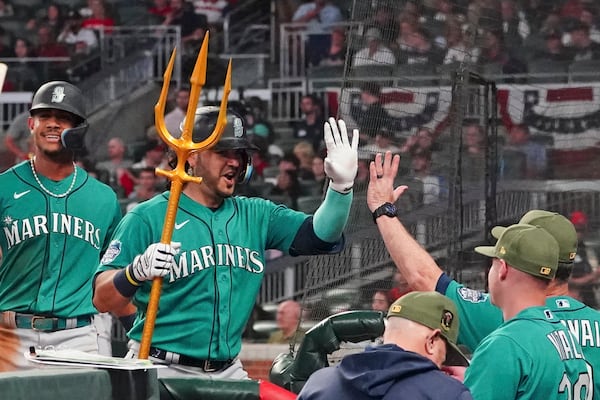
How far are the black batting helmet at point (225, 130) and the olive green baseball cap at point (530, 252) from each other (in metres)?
1.34

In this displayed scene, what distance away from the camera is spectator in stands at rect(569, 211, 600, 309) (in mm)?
7176

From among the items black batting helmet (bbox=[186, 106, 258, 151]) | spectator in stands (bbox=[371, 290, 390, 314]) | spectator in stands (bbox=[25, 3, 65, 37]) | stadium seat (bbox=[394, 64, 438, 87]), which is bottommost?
spectator in stands (bbox=[371, 290, 390, 314])

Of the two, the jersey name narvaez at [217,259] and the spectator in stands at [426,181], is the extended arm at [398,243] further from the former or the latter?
the spectator in stands at [426,181]

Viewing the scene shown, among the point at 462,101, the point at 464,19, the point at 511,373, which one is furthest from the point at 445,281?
the point at 464,19

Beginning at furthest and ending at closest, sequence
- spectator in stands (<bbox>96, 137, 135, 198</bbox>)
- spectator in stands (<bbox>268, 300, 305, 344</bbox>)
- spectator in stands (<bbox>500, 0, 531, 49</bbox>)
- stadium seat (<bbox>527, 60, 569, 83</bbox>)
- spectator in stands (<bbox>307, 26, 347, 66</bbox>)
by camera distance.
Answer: spectator in stands (<bbox>307, 26, 347, 66</bbox>) → spectator in stands (<bbox>96, 137, 135, 198</bbox>) → spectator in stands (<bbox>268, 300, 305, 344</bbox>) → stadium seat (<bbox>527, 60, 569, 83</bbox>) → spectator in stands (<bbox>500, 0, 531, 49</bbox>)

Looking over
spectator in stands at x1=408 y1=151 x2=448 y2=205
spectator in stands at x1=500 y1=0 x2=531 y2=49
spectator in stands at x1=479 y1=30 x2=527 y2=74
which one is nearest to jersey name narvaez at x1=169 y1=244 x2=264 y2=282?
spectator in stands at x1=408 y1=151 x2=448 y2=205

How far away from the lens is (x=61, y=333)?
6496 millimetres

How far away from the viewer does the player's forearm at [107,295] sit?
203 inches

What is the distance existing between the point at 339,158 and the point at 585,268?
2542 mm

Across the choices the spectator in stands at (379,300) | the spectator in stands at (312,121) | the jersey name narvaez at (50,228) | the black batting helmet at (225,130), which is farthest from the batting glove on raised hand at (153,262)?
the spectator in stands at (312,121)

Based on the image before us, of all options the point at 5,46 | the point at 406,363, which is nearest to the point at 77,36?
the point at 5,46

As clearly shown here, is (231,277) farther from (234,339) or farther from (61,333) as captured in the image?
(61,333)

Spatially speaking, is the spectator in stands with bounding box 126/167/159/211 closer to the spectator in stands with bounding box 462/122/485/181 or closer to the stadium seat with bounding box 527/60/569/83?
the stadium seat with bounding box 527/60/569/83

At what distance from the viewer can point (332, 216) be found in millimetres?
5352
